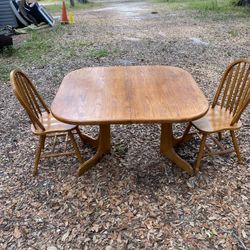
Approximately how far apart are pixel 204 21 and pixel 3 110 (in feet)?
21.0

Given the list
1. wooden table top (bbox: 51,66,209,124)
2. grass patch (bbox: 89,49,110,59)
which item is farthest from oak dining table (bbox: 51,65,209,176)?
grass patch (bbox: 89,49,110,59)

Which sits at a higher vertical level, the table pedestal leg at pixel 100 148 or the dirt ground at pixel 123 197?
the table pedestal leg at pixel 100 148

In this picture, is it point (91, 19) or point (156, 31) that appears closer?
point (156, 31)

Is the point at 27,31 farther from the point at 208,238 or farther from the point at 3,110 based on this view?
the point at 208,238

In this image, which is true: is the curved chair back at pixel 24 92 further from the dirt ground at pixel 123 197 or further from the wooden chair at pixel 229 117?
the wooden chair at pixel 229 117

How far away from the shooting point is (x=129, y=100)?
2066mm

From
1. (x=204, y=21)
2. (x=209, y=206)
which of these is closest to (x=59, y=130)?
(x=209, y=206)

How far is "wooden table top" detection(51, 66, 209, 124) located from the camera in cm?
186

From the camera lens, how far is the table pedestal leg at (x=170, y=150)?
2346mm

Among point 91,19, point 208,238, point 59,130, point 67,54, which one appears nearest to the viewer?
point 208,238

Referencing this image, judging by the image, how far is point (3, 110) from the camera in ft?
11.9

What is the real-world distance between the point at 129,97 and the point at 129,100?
2.1 inches

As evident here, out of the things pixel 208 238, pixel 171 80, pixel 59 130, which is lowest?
pixel 208 238

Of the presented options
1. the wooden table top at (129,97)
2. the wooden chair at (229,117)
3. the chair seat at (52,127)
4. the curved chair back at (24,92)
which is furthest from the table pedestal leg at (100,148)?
the wooden chair at (229,117)
